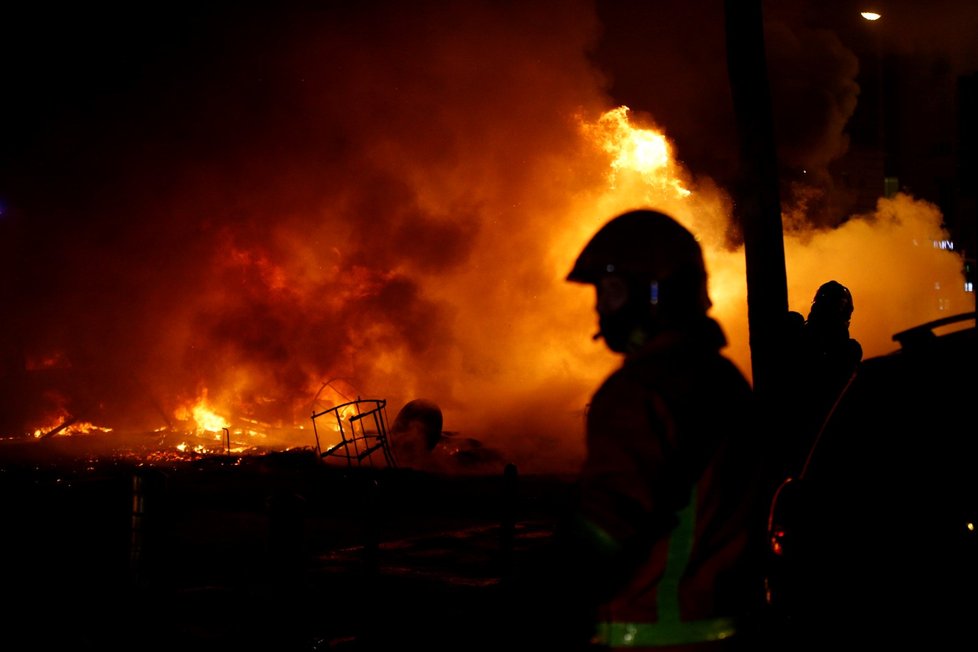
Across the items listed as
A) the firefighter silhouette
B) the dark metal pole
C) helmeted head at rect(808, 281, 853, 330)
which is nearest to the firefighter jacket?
the firefighter silhouette

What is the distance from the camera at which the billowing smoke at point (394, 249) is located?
20.6 meters

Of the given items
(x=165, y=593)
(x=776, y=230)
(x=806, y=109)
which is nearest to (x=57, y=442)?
(x=165, y=593)

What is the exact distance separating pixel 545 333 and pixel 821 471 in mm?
18655

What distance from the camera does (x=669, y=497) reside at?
77.8 inches

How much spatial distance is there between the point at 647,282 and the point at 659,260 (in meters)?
0.07

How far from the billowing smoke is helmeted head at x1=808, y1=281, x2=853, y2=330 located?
13.5 metres

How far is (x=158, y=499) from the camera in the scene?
5.12m

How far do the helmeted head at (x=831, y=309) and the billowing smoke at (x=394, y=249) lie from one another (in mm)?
13533

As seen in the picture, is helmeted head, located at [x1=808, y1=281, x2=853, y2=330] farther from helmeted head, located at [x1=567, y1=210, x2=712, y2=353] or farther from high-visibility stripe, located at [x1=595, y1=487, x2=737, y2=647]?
high-visibility stripe, located at [x1=595, y1=487, x2=737, y2=647]

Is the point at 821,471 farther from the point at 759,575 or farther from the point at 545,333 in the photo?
the point at 545,333

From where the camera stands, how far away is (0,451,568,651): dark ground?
17.2ft

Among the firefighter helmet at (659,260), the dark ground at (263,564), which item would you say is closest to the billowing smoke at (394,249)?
the dark ground at (263,564)

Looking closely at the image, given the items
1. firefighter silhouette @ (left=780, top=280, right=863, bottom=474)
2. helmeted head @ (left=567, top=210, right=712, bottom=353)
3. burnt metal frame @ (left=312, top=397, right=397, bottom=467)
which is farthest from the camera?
burnt metal frame @ (left=312, top=397, right=397, bottom=467)

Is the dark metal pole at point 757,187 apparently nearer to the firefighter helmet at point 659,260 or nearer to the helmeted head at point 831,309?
the helmeted head at point 831,309
